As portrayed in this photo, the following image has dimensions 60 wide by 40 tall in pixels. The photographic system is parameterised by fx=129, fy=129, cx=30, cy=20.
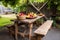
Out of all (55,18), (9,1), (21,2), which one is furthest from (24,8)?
(55,18)

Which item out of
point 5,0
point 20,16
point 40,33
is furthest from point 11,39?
point 5,0

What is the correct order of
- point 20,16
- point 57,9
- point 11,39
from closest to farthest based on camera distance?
point 20,16, point 11,39, point 57,9

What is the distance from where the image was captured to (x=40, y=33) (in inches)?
122

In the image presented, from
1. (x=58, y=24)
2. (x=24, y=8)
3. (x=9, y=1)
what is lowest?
(x=58, y=24)

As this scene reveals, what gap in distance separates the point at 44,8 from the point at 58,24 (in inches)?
51.9

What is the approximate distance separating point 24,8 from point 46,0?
143 centimetres

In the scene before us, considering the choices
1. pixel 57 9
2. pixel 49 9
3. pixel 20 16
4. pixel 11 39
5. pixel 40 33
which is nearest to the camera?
pixel 40 33

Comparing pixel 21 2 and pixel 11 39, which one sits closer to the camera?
pixel 11 39

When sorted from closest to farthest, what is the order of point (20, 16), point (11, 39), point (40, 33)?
1. point (40, 33)
2. point (20, 16)
3. point (11, 39)

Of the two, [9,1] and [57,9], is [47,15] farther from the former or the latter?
[9,1]

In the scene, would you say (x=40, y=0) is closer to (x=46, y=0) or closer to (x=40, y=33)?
(x=46, y=0)

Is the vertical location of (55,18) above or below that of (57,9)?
below

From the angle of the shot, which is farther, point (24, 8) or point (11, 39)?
point (24, 8)

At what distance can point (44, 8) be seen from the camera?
7.80 m
